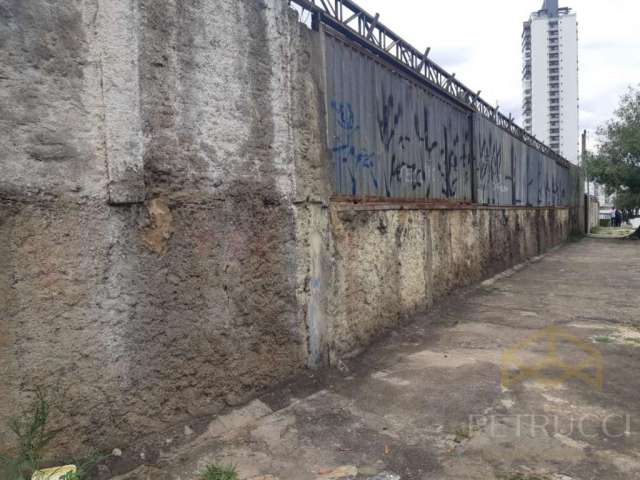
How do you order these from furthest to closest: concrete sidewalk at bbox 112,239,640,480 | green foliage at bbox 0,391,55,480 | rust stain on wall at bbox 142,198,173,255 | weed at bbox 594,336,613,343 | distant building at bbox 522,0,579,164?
1. distant building at bbox 522,0,579,164
2. weed at bbox 594,336,613,343
3. rust stain on wall at bbox 142,198,173,255
4. concrete sidewalk at bbox 112,239,640,480
5. green foliage at bbox 0,391,55,480

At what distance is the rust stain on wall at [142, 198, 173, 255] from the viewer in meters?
2.55

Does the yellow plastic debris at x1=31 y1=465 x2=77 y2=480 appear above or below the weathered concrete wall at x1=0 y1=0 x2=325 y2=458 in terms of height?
below

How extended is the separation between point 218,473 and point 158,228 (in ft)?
4.17

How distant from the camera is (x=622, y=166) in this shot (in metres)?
20.2

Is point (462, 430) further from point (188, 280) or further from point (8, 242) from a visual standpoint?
point (8, 242)

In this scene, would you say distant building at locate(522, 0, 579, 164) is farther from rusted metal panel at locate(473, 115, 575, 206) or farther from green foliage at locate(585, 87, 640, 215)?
rusted metal panel at locate(473, 115, 575, 206)

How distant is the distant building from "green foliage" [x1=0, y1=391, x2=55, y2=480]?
283ft

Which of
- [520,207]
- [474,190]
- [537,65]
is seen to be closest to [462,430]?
[474,190]

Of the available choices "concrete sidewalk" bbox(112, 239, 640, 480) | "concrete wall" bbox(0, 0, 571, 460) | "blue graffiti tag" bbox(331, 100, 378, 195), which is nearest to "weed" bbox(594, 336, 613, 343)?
"concrete sidewalk" bbox(112, 239, 640, 480)

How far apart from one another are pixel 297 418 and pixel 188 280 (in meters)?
1.09

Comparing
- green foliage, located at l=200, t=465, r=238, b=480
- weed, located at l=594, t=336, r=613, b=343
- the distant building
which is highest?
the distant building

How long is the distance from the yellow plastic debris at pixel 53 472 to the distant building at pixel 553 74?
283 feet

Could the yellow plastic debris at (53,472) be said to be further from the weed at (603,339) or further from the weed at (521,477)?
the weed at (603,339)

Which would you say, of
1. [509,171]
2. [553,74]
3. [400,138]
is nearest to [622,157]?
[509,171]
